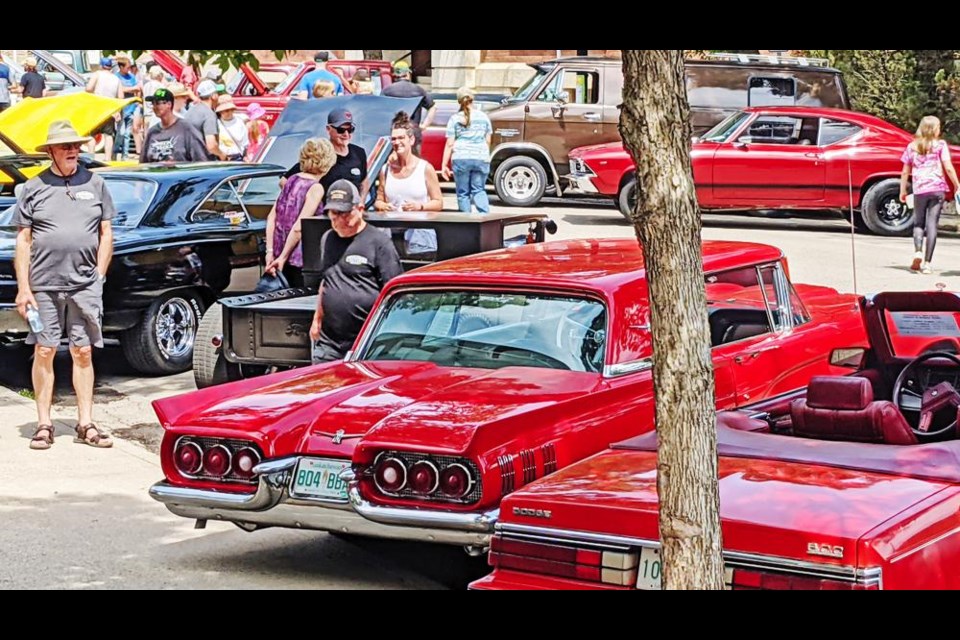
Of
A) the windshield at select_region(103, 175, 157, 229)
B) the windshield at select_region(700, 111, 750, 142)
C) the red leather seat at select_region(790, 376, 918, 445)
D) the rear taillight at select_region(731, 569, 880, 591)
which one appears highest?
the windshield at select_region(700, 111, 750, 142)

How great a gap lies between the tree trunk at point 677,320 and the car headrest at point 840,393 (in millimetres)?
1990

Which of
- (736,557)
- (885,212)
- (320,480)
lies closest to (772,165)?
(885,212)

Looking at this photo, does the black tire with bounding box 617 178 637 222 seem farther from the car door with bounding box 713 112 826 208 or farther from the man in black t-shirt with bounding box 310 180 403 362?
the man in black t-shirt with bounding box 310 180 403 362

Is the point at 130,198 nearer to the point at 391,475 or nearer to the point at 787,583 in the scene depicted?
the point at 391,475

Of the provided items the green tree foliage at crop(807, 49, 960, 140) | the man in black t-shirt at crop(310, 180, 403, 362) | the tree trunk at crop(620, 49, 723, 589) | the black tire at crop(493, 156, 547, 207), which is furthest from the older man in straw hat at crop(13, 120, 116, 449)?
the green tree foliage at crop(807, 49, 960, 140)

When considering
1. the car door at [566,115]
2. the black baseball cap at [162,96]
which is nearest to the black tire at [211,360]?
the black baseball cap at [162,96]

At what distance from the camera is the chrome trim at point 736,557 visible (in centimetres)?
407

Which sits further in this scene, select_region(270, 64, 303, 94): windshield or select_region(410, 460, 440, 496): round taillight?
select_region(270, 64, 303, 94): windshield

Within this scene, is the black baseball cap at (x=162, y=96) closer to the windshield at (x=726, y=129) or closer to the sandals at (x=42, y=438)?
the sandals at (x=42, y=438)

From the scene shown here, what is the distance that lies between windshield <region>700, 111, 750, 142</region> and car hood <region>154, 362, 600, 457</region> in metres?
12.5

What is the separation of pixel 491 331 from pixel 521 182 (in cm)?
1387

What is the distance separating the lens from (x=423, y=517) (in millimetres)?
5574

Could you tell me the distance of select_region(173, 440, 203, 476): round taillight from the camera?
6.20m
